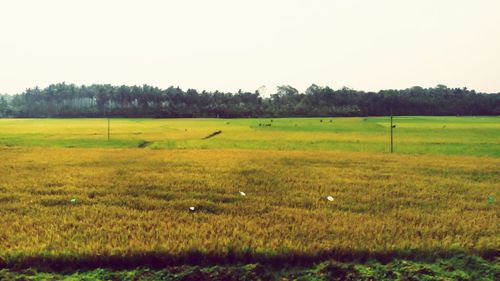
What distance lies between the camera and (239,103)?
125938 millimetres

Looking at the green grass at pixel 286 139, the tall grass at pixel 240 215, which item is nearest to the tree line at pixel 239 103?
the green grass at pixel 286 139

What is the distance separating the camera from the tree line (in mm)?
110625

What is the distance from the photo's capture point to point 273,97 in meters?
142

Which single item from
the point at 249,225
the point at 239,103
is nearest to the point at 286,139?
the point at 249,225

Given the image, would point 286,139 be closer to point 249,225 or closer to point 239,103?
point 249,225

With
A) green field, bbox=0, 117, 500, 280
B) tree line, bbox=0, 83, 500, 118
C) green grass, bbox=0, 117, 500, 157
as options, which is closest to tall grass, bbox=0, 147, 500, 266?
green field, bbox=0, 117, 500, 280

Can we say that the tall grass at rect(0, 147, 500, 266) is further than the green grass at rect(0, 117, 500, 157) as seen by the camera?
No

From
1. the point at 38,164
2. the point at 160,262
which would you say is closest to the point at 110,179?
the point at 38,164

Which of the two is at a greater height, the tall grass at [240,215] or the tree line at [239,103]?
the tree line at [239,103]

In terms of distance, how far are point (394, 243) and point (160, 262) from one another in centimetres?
422

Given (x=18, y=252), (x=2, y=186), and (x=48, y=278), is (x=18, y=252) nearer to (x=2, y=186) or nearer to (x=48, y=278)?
(x=48, y=278)

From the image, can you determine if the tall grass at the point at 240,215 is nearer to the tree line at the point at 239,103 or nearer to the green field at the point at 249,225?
the green field at the point at 249,225

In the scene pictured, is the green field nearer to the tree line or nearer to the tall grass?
the tall grass

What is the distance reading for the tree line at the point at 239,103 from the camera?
111 meters
